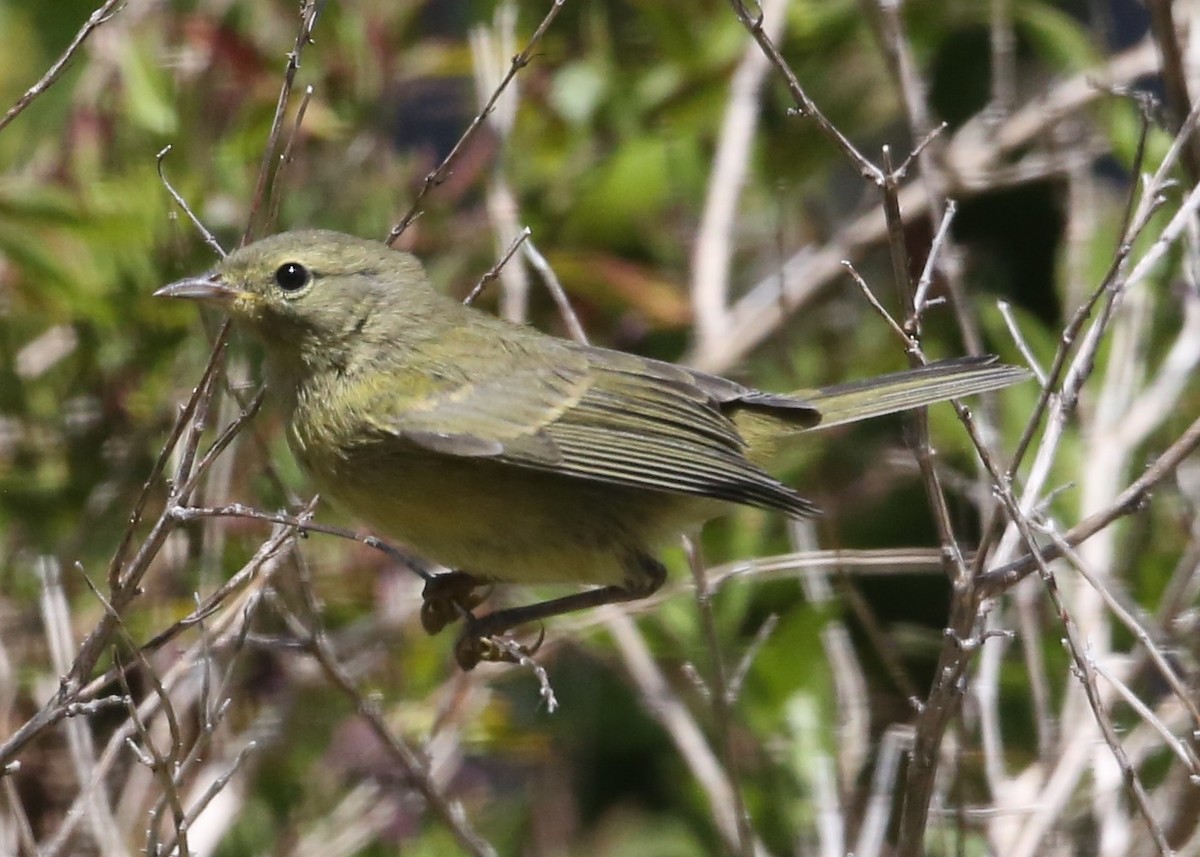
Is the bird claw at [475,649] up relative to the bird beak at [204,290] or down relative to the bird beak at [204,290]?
down

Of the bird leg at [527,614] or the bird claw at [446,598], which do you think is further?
the bird claw at [446,598]

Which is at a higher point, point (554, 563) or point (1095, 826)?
point (554, 563)

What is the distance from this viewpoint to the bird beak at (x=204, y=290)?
3139 mm

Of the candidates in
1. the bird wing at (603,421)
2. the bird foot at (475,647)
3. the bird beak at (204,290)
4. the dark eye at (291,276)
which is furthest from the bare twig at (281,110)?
the bird foot at (475,647)

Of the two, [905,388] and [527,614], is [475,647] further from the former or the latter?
[905,388]

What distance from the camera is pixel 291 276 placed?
3365 mm

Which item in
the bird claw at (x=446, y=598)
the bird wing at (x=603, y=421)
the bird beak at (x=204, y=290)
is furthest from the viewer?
the bird claw at (x=446, y=598)

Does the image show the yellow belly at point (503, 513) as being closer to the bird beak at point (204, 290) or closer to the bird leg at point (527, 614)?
the bird leg at point (527, 614)

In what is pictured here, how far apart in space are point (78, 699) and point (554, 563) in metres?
1.14

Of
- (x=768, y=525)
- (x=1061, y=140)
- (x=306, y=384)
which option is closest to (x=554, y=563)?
(x=306, y=384)

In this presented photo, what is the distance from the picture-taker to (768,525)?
4.58 meters

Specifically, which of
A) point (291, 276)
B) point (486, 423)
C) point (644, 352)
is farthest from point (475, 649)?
point (644, 352)

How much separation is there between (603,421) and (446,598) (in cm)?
53

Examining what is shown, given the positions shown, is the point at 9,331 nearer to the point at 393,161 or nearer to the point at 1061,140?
the point at 393,161
